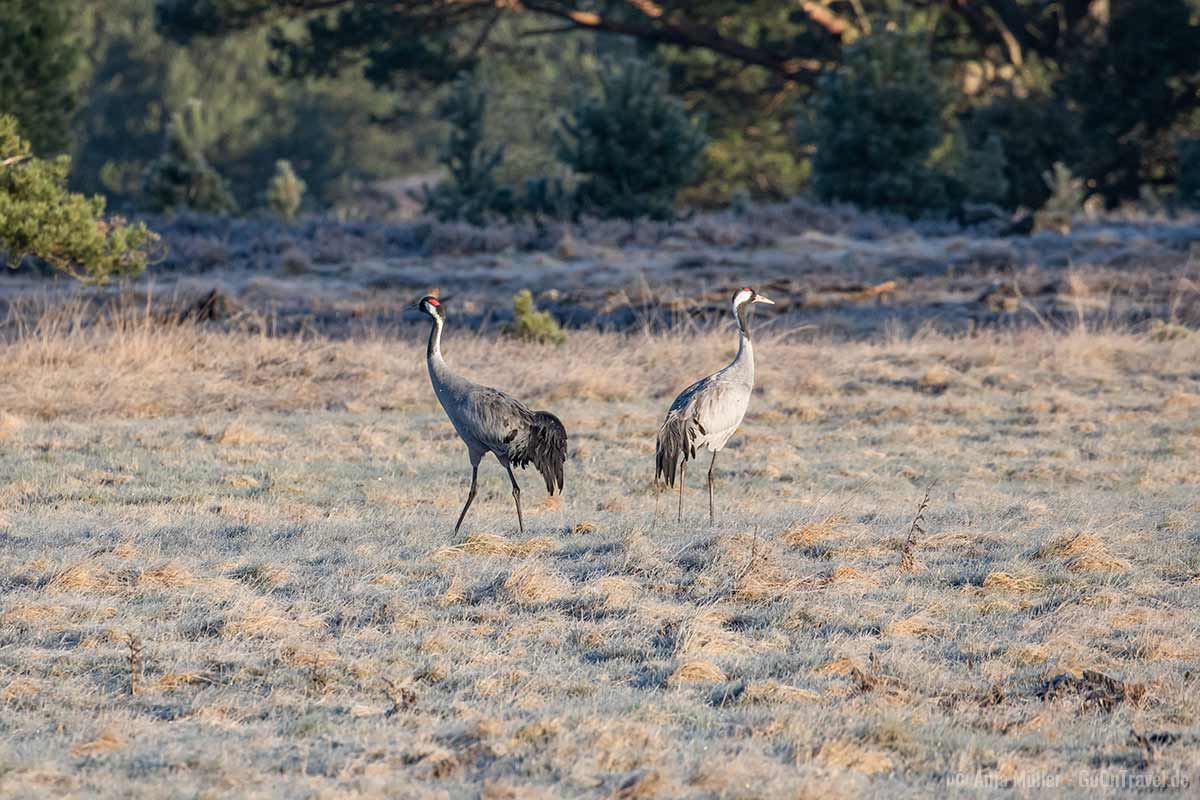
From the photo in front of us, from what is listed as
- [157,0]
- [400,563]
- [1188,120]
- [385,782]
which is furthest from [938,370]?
[157,0]

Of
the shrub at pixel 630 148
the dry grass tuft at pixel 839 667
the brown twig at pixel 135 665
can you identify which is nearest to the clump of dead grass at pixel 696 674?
the dry grass tuft at pixel 839 667

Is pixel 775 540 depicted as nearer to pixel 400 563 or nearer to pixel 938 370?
pixel 400 563

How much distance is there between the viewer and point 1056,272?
948 inches

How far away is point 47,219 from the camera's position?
14.8 meters

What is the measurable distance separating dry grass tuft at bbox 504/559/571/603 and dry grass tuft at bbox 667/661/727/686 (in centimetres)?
126

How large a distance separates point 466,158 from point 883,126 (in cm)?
1091

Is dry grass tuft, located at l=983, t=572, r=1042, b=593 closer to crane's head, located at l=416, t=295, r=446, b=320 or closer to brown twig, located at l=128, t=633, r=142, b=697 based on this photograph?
crane's head, located at l=416, t=295, r=446, b=320

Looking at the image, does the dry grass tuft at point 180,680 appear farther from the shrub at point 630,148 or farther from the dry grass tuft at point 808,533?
the shrub at point 630,148

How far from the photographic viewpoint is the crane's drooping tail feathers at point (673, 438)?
32.7ft

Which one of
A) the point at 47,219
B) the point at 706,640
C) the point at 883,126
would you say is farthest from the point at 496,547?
the point at 883,126

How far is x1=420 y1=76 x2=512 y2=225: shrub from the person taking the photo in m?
37.3

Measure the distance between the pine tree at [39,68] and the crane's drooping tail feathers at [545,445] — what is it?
25641 mm

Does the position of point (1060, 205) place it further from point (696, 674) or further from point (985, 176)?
point (696, 674)

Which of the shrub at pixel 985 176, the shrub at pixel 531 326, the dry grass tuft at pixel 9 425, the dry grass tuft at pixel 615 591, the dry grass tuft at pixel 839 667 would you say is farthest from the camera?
the shrub at pixel 985 176
